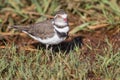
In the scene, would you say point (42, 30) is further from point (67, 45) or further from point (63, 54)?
point (67, 45)

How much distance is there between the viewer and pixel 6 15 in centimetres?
880

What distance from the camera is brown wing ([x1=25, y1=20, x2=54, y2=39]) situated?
280 inches

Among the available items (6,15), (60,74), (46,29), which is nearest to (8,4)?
(6,15)

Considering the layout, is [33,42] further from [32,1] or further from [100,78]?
[100,78]

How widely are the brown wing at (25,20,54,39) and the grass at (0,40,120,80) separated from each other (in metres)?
0.25

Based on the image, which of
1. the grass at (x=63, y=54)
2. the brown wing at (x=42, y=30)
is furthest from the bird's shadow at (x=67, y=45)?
the brown wing at (x=42, y=30)

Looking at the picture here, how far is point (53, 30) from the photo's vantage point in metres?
7.07

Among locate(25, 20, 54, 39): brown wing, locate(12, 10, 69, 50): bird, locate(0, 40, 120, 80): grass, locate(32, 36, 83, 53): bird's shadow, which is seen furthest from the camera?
locate(32, 36, 83, 53): bird's shadow

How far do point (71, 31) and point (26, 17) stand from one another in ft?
3.17

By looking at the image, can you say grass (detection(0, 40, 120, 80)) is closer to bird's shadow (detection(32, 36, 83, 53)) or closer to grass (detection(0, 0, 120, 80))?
grass (detection(0, 0, 120, 80))

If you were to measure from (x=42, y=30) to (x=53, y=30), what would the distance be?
0.24m

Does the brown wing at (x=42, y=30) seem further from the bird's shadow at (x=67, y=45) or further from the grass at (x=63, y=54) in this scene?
the bird's shadow at (x=67, y=45)

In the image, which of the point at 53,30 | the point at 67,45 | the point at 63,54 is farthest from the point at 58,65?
the point at 67,45

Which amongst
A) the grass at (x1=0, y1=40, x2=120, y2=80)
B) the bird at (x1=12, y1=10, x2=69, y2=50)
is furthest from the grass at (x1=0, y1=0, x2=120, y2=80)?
the bird at (x1=12, y1=10, x2=69, y2=50)
